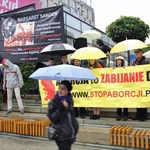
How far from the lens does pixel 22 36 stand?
10234mm

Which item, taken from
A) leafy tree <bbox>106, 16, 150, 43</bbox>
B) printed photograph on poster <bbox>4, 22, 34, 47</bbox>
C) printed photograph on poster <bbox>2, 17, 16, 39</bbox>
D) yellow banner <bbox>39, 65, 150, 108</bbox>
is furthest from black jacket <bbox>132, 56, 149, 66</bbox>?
leafy tree <bbox>106, 16, 150, 43</bbox>

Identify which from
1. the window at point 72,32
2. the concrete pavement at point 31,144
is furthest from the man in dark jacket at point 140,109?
the window at point 72,32

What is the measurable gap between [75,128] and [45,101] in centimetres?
423

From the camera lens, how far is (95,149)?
592 centimetres

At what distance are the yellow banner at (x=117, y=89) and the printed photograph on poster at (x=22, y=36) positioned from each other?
3.42 m

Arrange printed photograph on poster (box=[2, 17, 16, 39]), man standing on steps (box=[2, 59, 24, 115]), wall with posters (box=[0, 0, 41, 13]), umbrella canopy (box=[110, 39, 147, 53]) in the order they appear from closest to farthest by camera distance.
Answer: umbrella canopy (box=[110, 39, 147, 53]) < man standing on steps (box=[2, 59, 24, 115]) < printed photograph on poster (box=[2, 17, 16, 39]) < wall with posters (box=[0, 0, 41, 13])

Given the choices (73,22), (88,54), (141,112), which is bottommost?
(141,112)

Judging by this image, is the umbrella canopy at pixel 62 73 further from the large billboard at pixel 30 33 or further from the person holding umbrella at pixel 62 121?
the large billboard at pixel 30 33

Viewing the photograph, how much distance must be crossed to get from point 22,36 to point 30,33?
398 millimetres

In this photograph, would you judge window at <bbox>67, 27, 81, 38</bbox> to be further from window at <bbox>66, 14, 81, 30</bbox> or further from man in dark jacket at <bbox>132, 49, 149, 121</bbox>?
man in dark jacket at <bbox>132, 49, 149, 121</bbox>

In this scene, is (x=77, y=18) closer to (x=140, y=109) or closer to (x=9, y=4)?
(x=9, y=4)

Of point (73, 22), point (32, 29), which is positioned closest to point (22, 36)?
point (32, 29)

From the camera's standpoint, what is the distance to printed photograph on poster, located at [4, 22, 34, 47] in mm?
10031

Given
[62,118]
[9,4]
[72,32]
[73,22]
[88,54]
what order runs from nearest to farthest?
1. [62,118]
2. [88,54]
3. [72,32]
4. [73,22]
5. [9,4]
